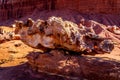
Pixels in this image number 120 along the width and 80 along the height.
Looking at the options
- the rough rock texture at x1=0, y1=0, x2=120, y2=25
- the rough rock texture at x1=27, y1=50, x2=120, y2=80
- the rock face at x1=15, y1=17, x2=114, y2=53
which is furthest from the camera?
the rough rock texture at x1=0, y1=0, x2=120, y2=25

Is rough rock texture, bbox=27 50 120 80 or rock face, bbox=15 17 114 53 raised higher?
rock face, bbox=15 17 114 53

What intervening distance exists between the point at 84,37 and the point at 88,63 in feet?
2.77

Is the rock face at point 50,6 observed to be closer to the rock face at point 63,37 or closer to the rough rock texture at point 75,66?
the rock face at point 63,37

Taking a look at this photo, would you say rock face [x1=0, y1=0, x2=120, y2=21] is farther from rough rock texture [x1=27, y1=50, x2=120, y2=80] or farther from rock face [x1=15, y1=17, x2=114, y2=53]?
rough rock texture [x1=27, y1=50, x2=120, y2=80]

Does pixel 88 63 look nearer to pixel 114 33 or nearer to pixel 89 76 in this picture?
pixel 89 76

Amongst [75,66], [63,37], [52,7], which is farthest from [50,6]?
[75,66]

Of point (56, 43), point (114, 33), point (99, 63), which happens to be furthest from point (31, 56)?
point (114, 33)

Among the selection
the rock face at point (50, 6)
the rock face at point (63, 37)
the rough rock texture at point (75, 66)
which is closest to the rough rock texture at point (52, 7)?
the rock face at point (50, 6)

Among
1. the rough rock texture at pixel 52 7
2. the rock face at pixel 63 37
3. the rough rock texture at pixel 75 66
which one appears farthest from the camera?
the rough rock texture at pixel 52 7

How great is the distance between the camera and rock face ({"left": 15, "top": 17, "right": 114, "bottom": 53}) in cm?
726

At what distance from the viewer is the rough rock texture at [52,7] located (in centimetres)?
2338

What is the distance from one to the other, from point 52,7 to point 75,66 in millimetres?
20220

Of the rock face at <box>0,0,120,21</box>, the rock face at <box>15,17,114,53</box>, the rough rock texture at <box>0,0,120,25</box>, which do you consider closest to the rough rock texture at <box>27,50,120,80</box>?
the rock face at <box>15,17,114,53</box>

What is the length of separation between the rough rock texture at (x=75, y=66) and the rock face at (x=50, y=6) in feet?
54.3
